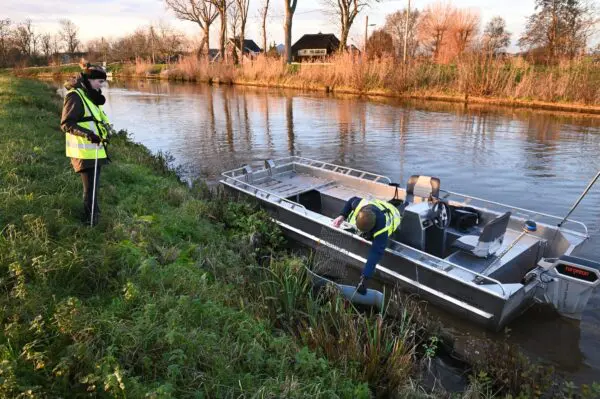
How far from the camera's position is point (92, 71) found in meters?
4.79

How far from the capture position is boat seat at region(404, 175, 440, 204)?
22.2ft

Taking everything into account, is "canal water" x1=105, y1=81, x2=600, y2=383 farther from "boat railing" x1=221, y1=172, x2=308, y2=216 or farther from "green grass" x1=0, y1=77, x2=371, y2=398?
"green grass" x1=0, y1=77, x2=371, y2=398

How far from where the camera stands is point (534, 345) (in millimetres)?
4859

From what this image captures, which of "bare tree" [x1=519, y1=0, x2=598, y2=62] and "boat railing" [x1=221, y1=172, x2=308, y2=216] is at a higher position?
"bare tree" [x1=519, y1=0, x2=598, y2=62]

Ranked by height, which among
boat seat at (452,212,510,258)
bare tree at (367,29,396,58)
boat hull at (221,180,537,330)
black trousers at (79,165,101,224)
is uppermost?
bare tree at (367,29,396,58)

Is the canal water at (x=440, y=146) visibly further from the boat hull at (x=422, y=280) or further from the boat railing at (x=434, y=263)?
the boat railing at (x=434, y=263)

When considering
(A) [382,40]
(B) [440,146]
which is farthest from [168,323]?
(A) [382,40]

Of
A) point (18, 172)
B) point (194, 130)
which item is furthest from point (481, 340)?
point (194, 130)

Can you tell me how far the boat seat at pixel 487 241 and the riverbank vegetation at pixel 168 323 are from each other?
104 centimetres

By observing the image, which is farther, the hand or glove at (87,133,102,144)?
the hand

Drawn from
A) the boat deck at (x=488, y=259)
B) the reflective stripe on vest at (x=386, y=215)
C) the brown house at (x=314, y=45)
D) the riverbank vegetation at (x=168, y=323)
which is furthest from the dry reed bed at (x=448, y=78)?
the brown house at (x=314, y=45)

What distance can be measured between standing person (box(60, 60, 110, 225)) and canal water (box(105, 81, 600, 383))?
457 cm

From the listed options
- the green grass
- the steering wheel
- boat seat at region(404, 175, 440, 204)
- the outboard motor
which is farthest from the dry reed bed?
the green grass

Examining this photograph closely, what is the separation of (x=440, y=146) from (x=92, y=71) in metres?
11.5
